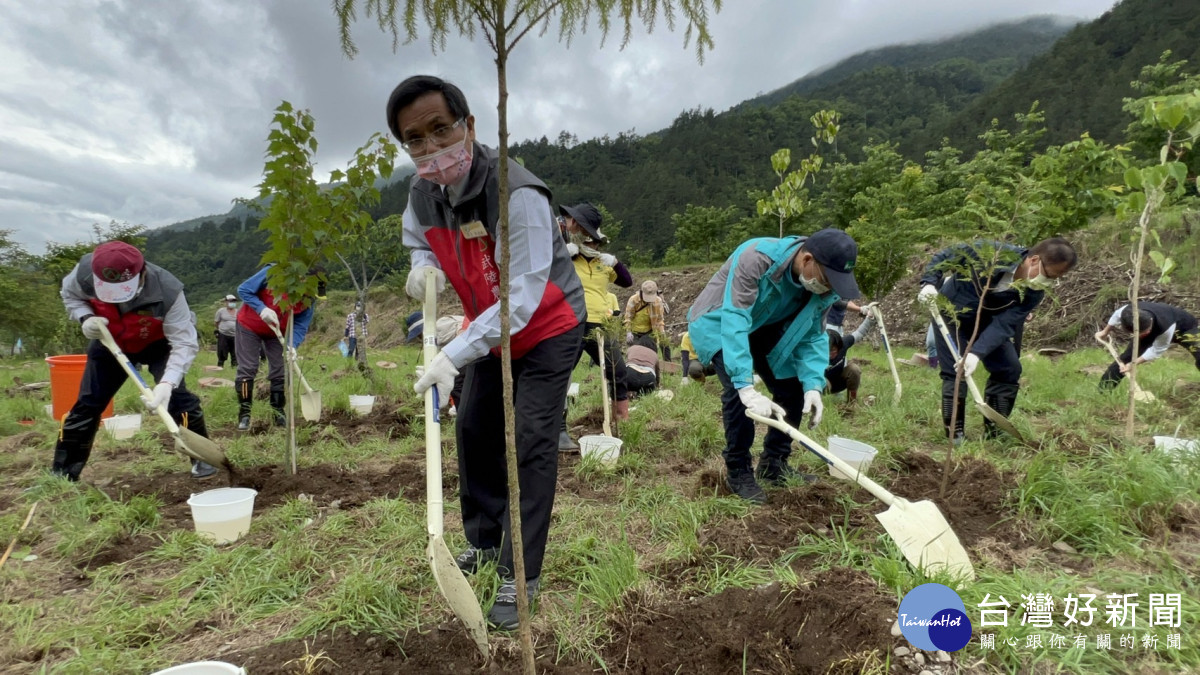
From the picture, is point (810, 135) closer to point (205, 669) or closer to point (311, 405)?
point (311, 405)

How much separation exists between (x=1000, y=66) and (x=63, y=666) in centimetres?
12003

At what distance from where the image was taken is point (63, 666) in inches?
71.1

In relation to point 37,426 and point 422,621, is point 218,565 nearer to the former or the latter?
point 422,621

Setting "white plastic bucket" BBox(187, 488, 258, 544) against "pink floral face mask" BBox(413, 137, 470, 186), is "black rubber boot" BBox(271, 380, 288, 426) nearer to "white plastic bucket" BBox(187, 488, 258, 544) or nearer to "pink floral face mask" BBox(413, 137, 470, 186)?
"white plastic bucket" BBox(187, 488, 258, 544)

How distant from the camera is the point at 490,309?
5.92 ft

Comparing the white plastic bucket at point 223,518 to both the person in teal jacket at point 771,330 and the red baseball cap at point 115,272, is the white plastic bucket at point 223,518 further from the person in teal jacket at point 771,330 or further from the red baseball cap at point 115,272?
the person in teal jacket at point 771,330

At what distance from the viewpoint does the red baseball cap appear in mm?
3240

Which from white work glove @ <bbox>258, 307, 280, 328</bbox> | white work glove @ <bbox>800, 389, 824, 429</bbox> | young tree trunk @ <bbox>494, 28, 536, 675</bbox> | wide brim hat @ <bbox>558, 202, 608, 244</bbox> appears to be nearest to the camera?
young tree trunk @ <bbox>494, 28, 536, 675</bbox>

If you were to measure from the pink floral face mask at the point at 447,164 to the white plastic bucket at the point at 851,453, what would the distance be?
2576 mm


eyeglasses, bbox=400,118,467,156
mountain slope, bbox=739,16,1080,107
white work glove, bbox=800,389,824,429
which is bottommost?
white work glove, bbox=800,389,824,429

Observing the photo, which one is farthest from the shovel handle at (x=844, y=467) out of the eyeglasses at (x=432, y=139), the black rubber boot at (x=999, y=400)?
the black rubber boot at (x=999, y=400)

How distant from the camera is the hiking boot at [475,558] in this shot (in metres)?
2.27

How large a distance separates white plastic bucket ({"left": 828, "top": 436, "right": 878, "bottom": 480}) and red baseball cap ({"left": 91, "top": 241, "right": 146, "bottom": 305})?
14.2ft

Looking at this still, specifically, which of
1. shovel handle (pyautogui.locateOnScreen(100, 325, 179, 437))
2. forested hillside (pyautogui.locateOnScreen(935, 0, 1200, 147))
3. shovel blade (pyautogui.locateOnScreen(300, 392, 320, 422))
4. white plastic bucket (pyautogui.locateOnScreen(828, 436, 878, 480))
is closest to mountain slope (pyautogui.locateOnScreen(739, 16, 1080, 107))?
forested hillside (pyautogui.locateOnScreen(935, 0, 1200, 147))
